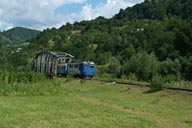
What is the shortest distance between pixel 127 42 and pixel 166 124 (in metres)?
94.1

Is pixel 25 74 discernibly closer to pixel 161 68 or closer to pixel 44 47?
pixel 161 68

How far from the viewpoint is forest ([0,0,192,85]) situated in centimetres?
6750

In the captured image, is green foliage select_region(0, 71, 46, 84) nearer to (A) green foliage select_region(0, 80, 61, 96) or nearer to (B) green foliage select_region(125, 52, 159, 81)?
(A) green foliage select_region(0, 80, 61, 96)

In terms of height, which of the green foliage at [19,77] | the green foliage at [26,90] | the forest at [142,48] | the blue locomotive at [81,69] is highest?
the forest at [142,48]

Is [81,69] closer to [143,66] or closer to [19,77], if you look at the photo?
[143,66]

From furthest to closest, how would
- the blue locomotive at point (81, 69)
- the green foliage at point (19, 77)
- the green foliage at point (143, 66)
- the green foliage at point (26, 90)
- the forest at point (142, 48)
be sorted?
the forest at point (142, 48), the green foliage at point (143, 66), the blue locomotive at point (81, 69), the green foliage at point (19, 77), the green foliage at point (26, 90)

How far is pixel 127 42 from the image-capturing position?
364ft

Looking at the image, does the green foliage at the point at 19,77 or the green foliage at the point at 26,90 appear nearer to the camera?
the green foliage at the point at 26,90

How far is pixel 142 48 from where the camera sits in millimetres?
98625

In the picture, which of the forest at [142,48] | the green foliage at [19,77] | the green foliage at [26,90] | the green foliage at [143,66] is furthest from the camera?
the forest at [142,48]

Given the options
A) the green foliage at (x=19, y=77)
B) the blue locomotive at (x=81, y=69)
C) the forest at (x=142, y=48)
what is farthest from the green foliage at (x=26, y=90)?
the blue locomotive at (x=81, y=69)

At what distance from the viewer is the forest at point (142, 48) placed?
6750 centimetres

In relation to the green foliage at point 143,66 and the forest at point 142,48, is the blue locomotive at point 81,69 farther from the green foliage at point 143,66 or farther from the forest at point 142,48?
the green foliage at point 143,66

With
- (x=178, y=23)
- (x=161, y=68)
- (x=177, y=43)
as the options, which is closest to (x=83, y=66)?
(x=161, y=68)
